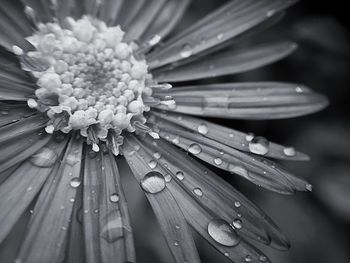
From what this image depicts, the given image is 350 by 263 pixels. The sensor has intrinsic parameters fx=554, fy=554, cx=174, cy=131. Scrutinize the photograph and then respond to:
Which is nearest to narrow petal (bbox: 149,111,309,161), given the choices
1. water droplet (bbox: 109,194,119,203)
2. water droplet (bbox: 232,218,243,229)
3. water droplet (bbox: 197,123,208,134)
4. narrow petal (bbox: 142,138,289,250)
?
water droplet (bbox: 197,123,208,134)

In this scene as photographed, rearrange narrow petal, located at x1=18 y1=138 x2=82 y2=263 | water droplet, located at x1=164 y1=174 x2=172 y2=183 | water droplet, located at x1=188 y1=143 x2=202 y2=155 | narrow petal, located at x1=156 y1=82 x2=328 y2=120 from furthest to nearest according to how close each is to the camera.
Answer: narrow petal, located at x1=156 y1=82 x2=328 y2=120, water droplet, located at x1=188 y1=143 x2=202 y2=155, water droplet, located at x1=164 y1=174 x2=172 y2=183, narrow petal, located at x1=18 y1=138 x2=82 y2=263

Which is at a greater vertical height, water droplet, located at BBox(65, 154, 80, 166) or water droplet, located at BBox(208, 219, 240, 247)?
water droplet, located at BBox(65, 154, 80, 166)

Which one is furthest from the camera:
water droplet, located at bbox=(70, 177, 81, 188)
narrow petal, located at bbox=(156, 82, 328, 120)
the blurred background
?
the blurred background

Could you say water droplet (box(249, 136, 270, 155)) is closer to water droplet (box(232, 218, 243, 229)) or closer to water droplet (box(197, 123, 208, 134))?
water droplet (box(197, 123, 208, 134))

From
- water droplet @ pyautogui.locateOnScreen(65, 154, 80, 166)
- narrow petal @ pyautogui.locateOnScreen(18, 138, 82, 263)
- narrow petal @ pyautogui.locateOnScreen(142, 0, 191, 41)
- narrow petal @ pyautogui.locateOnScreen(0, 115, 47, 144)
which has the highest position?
narrow petal @ pyautogui.locateOnScreen(142, 0, 191, 41)

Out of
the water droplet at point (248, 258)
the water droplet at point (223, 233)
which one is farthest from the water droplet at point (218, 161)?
the water droplet at point (248, 258)

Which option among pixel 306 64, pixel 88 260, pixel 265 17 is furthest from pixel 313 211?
pixel 88 260

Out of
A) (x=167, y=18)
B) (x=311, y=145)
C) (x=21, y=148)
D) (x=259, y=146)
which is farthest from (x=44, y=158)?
(x=311, y=145)
